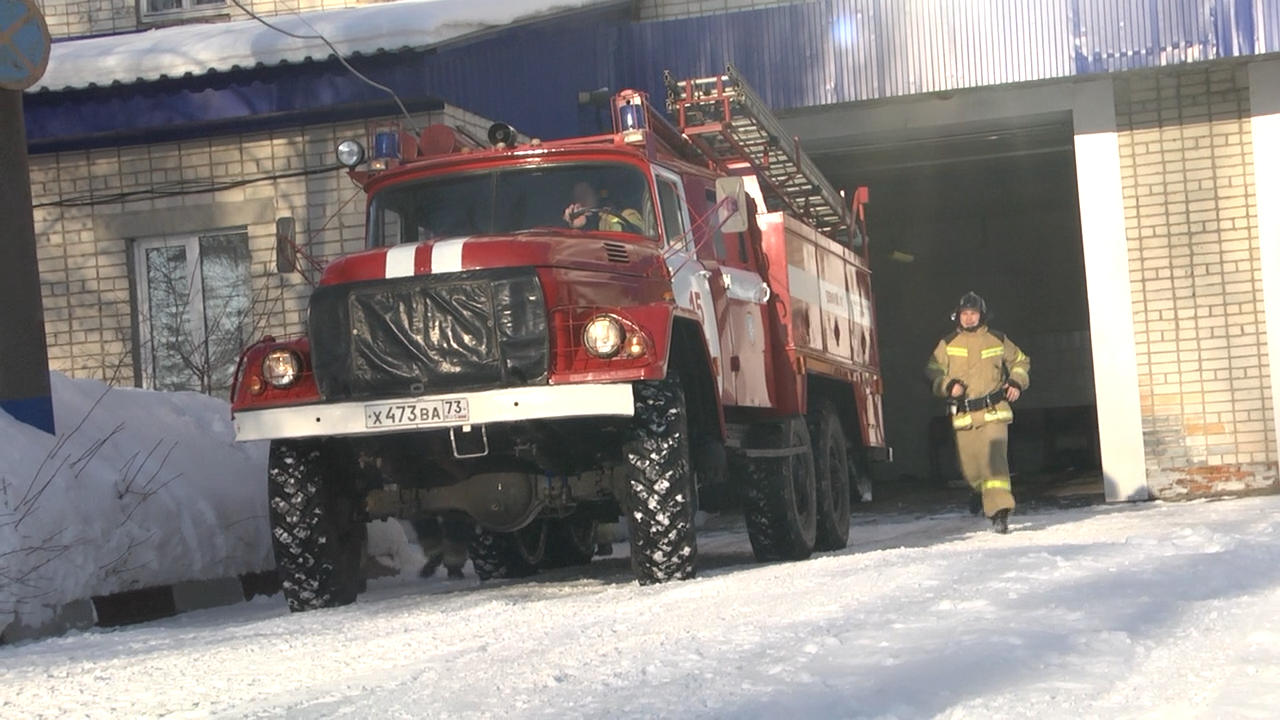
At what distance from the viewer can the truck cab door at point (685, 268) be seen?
29.6ft

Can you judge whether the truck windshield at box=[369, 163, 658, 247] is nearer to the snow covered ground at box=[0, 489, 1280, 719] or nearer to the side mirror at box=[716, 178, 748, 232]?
the side mirror at box=[716, 178, 748, 232]

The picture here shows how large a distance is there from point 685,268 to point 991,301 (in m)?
21.7

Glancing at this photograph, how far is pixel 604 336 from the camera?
312 inches

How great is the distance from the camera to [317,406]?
8211 mm

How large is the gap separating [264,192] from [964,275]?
17853mm

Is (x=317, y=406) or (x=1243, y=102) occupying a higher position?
(x=1243, y=102)

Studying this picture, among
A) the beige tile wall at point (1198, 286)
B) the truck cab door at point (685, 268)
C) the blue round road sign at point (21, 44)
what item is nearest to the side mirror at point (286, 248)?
the blue round road sign at point (21, 44)

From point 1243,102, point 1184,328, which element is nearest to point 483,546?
point 1184,328

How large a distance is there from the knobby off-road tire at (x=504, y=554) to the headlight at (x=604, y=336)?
330 cm

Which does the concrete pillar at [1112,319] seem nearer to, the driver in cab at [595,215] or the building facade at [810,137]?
the building facade at [810,137]

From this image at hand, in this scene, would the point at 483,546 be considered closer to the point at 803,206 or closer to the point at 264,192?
the point at 803,206

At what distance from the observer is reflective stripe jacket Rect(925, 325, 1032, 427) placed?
11688mm

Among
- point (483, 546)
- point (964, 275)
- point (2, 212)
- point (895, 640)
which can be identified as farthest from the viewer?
point (964, 275)

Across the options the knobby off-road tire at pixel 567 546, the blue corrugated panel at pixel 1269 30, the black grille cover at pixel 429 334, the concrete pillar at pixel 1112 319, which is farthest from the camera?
the concrete pillar at pixel 1112 319
